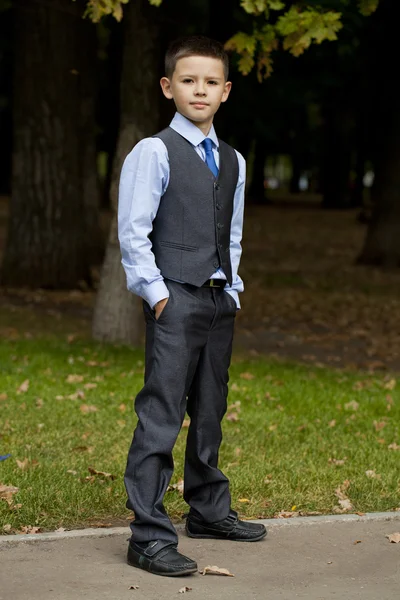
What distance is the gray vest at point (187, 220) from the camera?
473 cm

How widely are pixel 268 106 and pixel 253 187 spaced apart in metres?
18.4

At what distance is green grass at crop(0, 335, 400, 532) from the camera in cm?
583

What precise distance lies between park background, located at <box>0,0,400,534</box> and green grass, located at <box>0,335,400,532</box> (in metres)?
0.02

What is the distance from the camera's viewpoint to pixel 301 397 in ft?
29.6

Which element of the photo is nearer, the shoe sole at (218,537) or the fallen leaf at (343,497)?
the shoe sole at (218,537)

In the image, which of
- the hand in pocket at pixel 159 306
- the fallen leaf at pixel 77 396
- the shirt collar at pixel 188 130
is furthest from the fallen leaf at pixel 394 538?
the fallen leaf at pixel 77 396

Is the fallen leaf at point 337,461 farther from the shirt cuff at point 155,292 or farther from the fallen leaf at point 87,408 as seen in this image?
the shirt cuff at point 155,292

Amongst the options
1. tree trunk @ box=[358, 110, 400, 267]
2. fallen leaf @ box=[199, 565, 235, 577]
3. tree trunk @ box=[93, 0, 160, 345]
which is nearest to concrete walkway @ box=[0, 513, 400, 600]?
fallen leaf @ box=[199, 565, 235, 577]

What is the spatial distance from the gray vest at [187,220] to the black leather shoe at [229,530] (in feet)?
3.69

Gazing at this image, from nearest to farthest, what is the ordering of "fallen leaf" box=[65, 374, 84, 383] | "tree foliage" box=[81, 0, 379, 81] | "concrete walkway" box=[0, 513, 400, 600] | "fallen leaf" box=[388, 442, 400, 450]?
"concrete walkway" box=[0, 513, 400, 600] → "fallen leaf" box=[388, 442, 400, 450] → "tree foliage" box=[81, 0, 379, 81] → "fallen leaf" box=[65, 374, 84, 383]

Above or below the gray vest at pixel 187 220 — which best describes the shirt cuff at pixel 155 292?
below

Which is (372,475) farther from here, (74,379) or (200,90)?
(74,379)

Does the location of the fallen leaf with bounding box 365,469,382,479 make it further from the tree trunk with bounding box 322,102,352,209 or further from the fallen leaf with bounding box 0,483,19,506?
the tree trunk with bounding box 322,102,352,209

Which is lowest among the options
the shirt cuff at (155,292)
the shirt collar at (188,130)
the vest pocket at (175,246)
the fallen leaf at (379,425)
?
the fallen leaf at (379,425)
